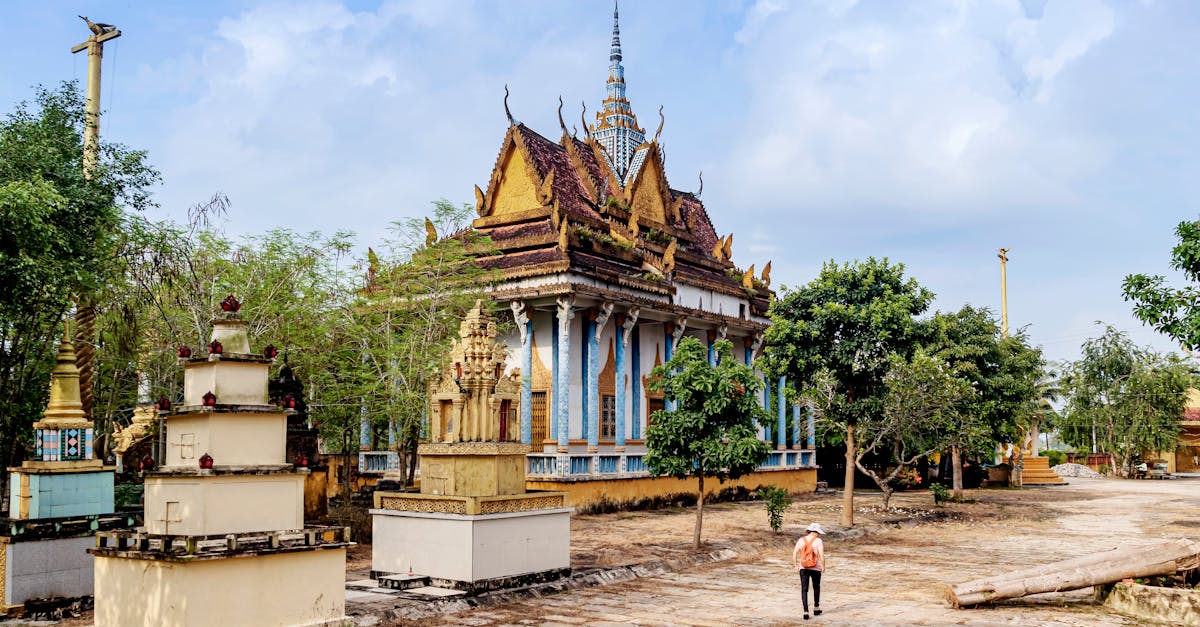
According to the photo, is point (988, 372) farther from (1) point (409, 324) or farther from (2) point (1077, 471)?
(2) point (1077, 471)

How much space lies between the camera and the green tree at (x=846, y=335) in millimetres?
22812

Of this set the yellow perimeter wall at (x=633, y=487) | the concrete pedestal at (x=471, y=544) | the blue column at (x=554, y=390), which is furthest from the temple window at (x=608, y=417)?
the concrete pedestal at (x=471, y=544)

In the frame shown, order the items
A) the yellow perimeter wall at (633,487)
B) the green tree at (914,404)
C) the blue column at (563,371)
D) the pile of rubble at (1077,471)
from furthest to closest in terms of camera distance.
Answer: the pile of rubble at (1077,471)
the blue column at (563,371)
the yellow perimeter wall at (633,487)
the green tree at (914,404)

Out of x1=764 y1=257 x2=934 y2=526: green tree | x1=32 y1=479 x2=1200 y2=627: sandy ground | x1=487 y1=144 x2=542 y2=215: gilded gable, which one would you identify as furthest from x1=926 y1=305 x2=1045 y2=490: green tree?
x1=487 y1=144 x2=542 y2=215: gilded gable

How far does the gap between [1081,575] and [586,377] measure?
1489cm

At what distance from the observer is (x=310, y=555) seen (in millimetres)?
10016

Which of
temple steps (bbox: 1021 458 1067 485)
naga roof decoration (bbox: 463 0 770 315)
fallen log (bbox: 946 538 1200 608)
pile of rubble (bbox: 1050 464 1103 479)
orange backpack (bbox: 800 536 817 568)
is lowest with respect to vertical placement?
pile of rubble (bbox: 1050 464 1103 479)

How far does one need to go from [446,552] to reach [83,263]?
548 centimetres

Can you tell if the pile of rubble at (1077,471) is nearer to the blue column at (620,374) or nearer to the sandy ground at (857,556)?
the sandy ground at (857,556)

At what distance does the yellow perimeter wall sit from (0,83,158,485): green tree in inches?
402

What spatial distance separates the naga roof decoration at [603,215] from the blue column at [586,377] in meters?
1.46

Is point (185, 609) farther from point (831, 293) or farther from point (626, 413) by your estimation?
point (626, 413)

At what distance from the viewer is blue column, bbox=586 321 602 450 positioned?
25.3 m

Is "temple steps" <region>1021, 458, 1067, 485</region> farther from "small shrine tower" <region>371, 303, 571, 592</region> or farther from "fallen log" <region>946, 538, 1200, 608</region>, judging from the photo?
"small shrine tower" <region>371, 303, 571, 592</region>
